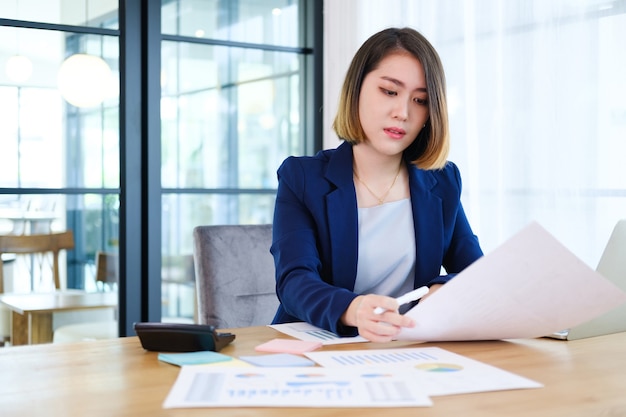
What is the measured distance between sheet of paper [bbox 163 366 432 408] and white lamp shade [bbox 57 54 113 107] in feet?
8.35

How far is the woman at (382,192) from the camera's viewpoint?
170 cm

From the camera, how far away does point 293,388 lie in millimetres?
1008

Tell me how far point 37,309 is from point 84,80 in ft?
3.36

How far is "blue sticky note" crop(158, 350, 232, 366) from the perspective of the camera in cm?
117

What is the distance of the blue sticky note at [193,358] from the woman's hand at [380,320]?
239 millimetres

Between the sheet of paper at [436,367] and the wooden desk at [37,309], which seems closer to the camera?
the sheet of paper at [436,367]

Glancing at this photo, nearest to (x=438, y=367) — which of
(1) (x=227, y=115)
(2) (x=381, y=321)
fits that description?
(2) (x=381, y=321)

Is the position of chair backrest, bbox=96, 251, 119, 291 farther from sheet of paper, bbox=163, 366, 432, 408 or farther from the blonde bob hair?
sheet of paper, bbox=163, 366, 432, 408

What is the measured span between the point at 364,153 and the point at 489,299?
67cm

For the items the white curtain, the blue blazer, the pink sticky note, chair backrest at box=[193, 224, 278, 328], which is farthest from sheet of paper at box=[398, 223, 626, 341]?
the white curtain

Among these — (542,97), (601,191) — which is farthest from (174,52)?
(601,191)

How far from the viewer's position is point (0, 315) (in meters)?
3.29

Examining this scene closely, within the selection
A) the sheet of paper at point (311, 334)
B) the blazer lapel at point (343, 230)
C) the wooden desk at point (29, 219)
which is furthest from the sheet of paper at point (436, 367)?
the wooden desk at point (29, 219)

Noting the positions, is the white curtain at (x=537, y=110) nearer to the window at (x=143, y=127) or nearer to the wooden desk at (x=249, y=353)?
the window at (x=143, y=127)
